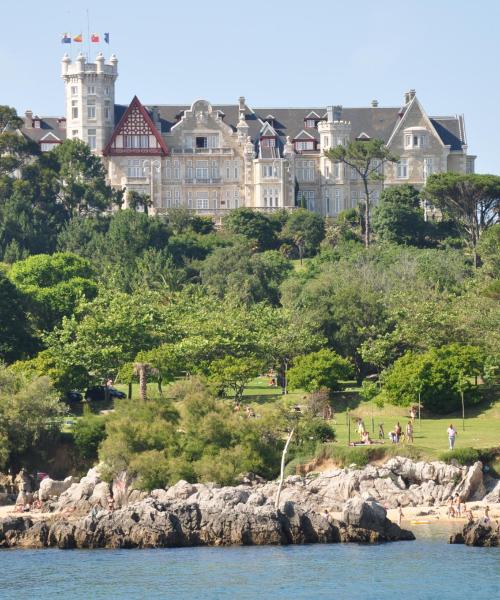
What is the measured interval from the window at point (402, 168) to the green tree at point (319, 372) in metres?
63.3

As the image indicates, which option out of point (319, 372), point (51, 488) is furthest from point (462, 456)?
point (319, 372)

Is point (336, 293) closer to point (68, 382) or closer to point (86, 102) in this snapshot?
point (68, 382)

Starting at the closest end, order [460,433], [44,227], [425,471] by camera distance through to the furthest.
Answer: [425,471] < [460,433] < [44,227]

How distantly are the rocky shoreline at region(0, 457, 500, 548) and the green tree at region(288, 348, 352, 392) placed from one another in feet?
49.8

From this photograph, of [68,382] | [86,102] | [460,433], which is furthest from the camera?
[86,102]

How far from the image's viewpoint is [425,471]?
A: 75312mm

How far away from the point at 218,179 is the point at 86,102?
37.5 ft

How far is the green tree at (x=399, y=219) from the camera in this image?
465ft

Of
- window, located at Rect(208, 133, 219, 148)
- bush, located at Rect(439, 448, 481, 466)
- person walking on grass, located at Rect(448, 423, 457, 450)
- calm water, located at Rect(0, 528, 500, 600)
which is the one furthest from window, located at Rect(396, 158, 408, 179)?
calm water, located at Rect(0, 528, 500, 600)

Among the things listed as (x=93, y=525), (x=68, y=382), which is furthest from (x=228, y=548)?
(x=68, y=382)

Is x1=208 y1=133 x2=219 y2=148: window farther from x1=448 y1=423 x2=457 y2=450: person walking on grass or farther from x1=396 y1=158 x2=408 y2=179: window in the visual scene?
x1=448 y1=423 x2=457 y2=450: person walking on grass

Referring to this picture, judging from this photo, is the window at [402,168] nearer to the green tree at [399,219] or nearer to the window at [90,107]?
the green tree at [399,219]

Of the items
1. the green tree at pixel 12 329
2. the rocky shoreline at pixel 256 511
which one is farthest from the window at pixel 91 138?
the rocky shoreline at pixel 256 511

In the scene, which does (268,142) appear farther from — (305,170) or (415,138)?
(415,138)
